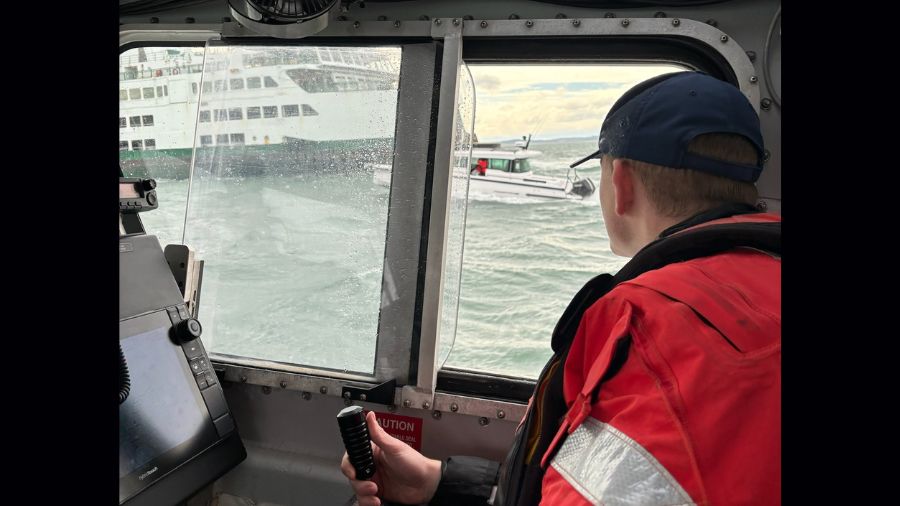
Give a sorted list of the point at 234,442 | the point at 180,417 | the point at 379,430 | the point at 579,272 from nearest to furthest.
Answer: the point at 379,430, the point at 180,417, the point at 234,442, the point at 579,272

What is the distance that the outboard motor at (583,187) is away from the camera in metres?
4.61

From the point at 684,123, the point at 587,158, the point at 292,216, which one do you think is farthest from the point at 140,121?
the point at 684,123

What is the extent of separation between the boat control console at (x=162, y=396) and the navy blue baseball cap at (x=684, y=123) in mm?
1447

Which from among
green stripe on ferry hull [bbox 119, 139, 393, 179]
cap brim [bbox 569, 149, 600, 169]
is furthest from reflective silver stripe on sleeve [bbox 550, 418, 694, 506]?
green stripe on ferry hull [bbox 119, 139, 393, 179]

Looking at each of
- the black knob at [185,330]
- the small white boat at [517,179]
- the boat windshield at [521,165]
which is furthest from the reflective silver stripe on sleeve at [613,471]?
the boat windshield at [521,165]

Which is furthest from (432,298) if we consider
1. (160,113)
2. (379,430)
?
(160,113)

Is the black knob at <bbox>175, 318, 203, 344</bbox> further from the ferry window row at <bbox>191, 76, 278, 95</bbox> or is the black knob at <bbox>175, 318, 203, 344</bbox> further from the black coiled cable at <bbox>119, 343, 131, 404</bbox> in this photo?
the ferry window row at <bbox>191, 76, 278, 95</bbox>

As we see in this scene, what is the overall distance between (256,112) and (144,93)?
614 millimetres

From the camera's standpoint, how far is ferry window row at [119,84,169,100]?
2689 mm

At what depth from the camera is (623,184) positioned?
46.1 inches

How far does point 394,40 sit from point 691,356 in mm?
1841
